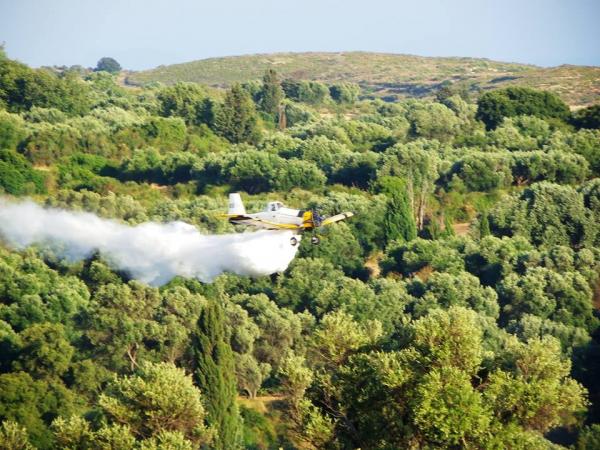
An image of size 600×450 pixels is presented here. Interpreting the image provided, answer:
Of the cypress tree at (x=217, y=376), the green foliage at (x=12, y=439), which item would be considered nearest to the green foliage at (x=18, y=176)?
the cypress tree at (x=217, y=376)

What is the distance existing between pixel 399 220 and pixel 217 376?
46326 millimetres

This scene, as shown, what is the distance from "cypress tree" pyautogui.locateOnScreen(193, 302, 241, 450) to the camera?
236ft

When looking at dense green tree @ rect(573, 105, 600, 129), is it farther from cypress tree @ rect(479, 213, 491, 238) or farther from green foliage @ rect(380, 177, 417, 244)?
green foliage @ rect(380, 177, 417, 244)

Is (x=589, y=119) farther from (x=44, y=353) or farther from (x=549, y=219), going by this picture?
(x=44, y=353)

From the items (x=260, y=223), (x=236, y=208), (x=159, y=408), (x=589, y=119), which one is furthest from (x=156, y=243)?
(x=589, y=119)

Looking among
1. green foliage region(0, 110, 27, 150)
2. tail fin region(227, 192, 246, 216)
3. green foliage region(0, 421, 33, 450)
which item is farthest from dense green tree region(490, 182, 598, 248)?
green foliage region(0, 421, 33, 450)

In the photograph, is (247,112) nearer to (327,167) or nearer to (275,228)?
(327,167)

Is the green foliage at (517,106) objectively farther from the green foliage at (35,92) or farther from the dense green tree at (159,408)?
the dense green tree at (159,408)

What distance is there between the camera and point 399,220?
11719 cm

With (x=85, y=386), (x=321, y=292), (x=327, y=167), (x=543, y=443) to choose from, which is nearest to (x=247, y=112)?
(x=327, y=167)

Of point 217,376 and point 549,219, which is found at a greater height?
point 217,376

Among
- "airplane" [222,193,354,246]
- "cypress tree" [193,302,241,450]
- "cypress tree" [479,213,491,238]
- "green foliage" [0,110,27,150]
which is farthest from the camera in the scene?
"green foliage" [0,110,27,150]

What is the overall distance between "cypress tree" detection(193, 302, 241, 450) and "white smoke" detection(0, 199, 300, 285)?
6.45 metres

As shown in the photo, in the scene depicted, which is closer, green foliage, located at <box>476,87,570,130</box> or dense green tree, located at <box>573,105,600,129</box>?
dense green tree, located at <box>573,105,600,129</box>
